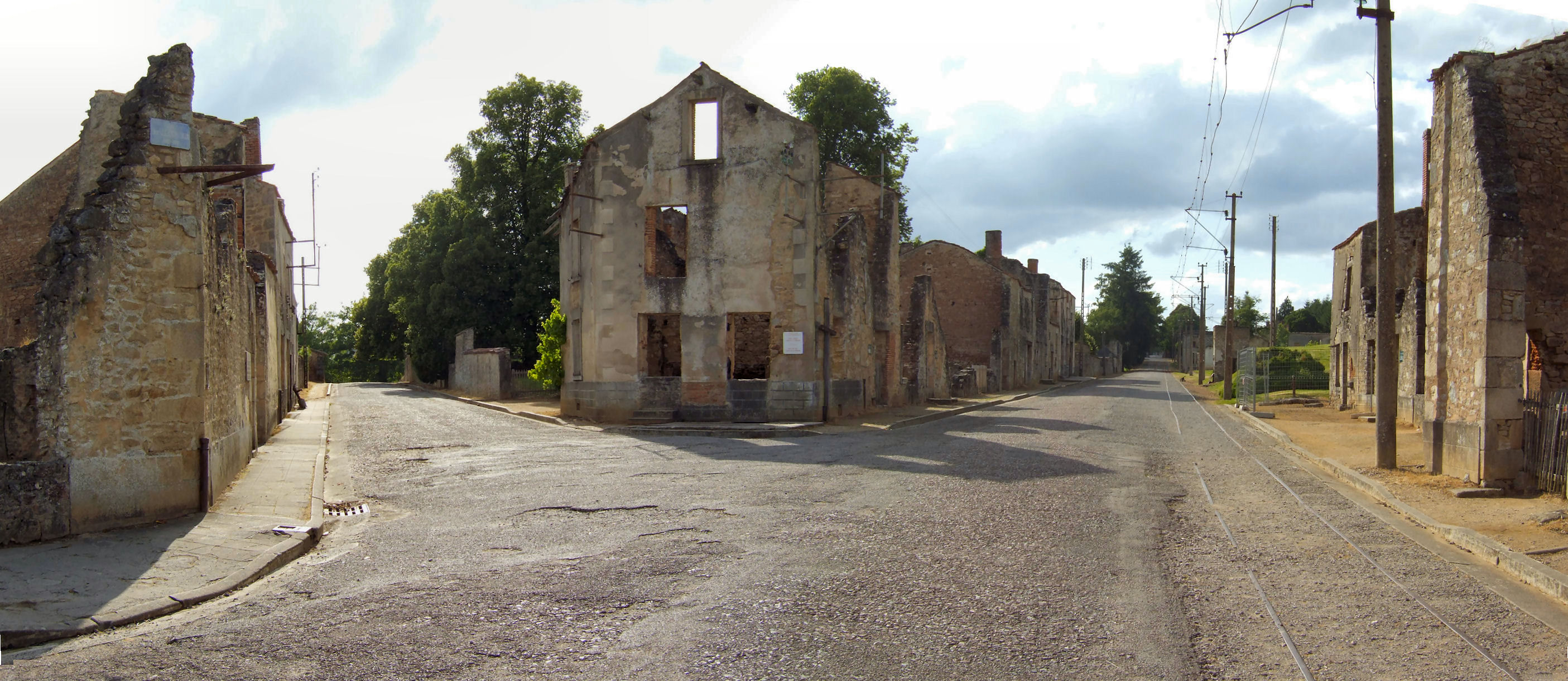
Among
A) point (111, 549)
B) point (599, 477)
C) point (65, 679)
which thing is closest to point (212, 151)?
point (599, 477)

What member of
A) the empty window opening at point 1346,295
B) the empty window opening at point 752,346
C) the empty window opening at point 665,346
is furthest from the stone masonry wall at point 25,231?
the empty window opening at point 1346,295

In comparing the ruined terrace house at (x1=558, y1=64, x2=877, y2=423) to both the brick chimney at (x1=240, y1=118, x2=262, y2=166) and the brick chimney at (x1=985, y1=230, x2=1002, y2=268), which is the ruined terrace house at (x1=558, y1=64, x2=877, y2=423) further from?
the brick chimney at (x1=985, y1=230, x2=1002, y2=268)

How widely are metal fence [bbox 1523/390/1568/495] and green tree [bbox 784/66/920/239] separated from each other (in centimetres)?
3081

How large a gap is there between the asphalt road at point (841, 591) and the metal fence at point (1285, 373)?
80.5ft

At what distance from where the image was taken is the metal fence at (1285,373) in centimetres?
3481

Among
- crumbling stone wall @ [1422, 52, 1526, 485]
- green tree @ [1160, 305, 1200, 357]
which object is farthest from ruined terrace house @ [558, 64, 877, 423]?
green tree @ [1160, 305, 1200, 357]

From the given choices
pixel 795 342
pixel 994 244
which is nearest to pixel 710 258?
pixel 795 342

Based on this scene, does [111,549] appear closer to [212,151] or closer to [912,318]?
[212,151]

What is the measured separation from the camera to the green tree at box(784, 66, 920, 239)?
136 ft

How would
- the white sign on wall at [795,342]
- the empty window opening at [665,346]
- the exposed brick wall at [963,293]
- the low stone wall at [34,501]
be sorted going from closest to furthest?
the low stone wall at [34,501], the white sign on wall at [795,342], the empty window opening at [665,346], the exposed brick wall at [963,293]

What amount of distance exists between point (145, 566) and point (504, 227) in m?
37.3

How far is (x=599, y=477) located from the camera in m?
12.0

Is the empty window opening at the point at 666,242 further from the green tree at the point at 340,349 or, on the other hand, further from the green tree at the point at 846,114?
the green tree at the point at 340,349

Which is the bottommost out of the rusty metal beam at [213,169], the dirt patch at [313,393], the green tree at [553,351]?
the dirt patch at [313,393]
